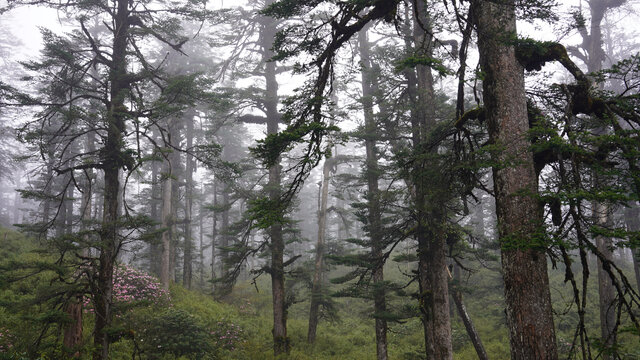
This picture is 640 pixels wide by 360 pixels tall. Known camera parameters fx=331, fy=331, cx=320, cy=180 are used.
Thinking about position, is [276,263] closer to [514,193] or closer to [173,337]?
[173,337]

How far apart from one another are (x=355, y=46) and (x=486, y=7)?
49.6 ft

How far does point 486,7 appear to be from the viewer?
5.18 metres

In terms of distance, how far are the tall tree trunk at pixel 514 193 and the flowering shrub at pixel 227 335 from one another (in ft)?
41.0

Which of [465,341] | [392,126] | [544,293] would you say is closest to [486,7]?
[544,293]

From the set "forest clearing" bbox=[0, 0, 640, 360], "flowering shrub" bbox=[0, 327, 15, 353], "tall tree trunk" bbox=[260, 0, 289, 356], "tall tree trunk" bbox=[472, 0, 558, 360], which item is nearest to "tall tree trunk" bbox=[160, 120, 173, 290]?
"forest clearing" bbox=[0, 0, 640, 360]

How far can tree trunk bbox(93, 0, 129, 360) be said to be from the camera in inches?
311

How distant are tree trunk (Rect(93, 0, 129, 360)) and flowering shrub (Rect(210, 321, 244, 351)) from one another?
629 centimetres

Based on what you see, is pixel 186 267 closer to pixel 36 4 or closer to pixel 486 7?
pixel 36 4

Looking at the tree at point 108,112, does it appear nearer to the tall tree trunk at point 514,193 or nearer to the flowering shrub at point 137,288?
the flowering shrub at point 137,288

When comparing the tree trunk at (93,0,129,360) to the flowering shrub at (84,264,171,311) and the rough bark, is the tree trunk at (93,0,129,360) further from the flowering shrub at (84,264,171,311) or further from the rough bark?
the flowering shrub at (84,264,171,311)

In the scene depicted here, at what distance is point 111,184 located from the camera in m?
9.44

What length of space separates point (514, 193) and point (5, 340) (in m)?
13.7

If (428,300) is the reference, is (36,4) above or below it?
above

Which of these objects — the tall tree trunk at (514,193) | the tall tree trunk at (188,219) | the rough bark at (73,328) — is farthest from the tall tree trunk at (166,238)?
the tall tree trunk at (514,193)
